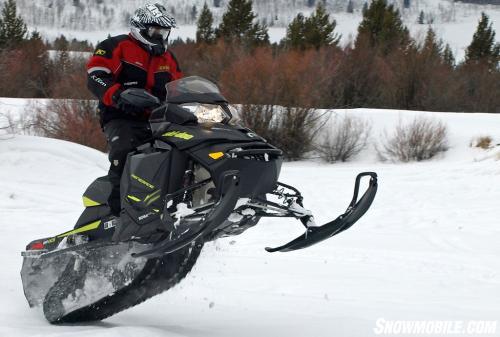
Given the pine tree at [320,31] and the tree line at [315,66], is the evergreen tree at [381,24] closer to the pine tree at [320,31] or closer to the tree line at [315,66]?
the tree line at [315,66]

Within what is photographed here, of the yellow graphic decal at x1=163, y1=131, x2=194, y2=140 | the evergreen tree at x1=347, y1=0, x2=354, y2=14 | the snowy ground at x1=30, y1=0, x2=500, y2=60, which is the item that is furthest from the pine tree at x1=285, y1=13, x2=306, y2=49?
the evergreen tree at x1=347, y1=0, x2=354, y2=14

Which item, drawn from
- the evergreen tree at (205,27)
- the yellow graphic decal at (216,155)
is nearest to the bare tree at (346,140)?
the yellow graphic decal at (216,155)

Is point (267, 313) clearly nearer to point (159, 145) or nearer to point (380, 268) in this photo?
point (159, 145)

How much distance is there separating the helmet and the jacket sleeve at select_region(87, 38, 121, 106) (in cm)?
19

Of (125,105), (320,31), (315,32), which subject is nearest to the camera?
(125,105)

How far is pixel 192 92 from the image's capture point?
12.8 feet

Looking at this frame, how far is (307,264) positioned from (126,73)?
144 inches

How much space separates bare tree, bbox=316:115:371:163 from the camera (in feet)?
77.8

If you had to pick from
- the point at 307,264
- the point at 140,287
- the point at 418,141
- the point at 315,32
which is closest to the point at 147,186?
the point at 140,287

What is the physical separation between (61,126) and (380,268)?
17.1 metres

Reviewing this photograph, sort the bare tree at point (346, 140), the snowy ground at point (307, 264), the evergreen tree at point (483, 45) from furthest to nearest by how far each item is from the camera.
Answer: the evergreen tree at point (483, 45) → the bare tree at point (346, 140) → the snowy ground at point (307, 264)

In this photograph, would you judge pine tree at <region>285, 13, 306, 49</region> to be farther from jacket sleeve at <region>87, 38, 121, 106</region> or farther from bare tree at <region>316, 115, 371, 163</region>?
jacket sleeve at <region>87, 38, 121, 106</region>

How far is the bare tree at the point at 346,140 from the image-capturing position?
933 inches

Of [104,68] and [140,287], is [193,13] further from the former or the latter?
[140,287]
